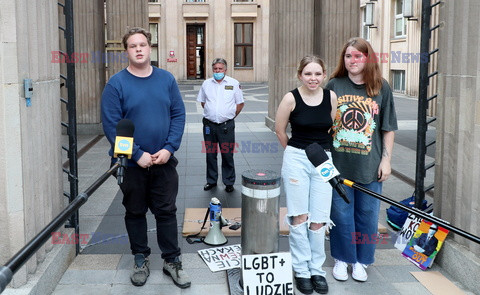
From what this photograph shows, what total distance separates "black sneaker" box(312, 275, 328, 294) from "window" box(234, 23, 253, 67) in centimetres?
3306

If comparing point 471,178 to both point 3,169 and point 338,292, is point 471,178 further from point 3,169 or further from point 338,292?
point 3,169

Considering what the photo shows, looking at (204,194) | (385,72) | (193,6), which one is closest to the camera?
(204,194)

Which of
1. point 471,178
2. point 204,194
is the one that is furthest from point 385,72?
point 471,178

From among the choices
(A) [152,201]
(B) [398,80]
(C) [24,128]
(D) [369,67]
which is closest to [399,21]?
(B) [398,80]

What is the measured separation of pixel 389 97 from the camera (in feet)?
14.5

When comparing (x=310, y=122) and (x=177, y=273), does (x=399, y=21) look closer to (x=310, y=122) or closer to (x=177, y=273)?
(x=310, y=122)

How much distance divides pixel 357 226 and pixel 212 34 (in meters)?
32.6

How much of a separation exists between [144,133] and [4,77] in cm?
112

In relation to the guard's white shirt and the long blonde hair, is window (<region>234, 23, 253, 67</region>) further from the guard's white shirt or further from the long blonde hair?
the long blonde hair

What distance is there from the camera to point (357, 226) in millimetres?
4590

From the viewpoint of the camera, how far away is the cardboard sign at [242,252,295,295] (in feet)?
12.7

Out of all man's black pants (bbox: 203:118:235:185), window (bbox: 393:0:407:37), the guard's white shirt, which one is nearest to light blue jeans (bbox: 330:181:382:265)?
man's black pants (bbox: 203:118:235:185)

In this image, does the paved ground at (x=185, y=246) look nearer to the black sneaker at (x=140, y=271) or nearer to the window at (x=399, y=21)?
the black sneaker at (x=140, y=271)

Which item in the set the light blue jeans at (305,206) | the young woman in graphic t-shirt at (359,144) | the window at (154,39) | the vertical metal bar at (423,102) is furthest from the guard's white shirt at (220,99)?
the window at (154,39)
